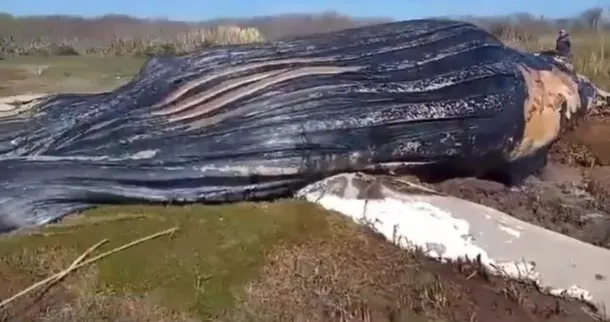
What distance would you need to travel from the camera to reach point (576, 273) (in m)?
6.37

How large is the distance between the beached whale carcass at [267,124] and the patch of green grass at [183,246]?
0.32m

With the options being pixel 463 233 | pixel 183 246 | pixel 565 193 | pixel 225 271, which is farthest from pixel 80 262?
pixel 565 193

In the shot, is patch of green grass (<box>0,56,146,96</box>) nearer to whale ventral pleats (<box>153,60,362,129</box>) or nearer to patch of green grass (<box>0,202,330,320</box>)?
whale ventral pleats (<box>153,60,362,129</box>)

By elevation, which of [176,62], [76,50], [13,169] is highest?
[176,62]

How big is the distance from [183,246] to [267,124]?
151 centimetres

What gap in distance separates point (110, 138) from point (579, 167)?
5525 millimetres

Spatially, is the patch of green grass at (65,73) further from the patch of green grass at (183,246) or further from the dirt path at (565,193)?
the patch of green grass at (183,246)

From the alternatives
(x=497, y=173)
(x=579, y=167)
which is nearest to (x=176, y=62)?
(x=497, y=173)

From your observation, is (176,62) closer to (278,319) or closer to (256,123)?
(256,123)

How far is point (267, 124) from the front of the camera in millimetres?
7461

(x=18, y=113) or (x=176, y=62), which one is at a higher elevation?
(x=176, y=62)

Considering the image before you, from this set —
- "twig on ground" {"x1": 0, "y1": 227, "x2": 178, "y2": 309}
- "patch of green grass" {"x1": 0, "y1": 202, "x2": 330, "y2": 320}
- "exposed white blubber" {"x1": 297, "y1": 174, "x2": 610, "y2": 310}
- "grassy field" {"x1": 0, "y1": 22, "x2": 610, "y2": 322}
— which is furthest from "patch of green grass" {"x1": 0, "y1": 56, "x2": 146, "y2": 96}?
"twig on ground" {"x1": 0, "y1": 227, "x2": 178, "y2": 309}

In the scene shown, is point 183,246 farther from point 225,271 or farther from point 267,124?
point 267,124

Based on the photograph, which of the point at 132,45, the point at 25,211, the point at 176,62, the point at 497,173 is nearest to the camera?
the point at 25,211
